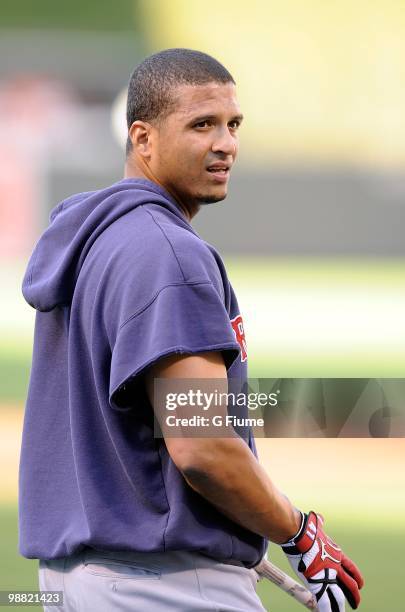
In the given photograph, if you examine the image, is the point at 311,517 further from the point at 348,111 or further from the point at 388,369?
the point at 348,111

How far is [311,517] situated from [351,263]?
11378 millimetres

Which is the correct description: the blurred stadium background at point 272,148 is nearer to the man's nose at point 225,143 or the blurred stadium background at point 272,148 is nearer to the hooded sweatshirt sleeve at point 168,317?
the man's nose at point 225,143

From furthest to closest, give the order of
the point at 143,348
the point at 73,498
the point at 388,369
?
the point at 388,369
the point at 73,498
the point at 143,348

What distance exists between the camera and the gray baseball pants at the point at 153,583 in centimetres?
182

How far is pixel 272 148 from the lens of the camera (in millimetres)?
14539

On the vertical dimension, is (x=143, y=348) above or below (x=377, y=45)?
below

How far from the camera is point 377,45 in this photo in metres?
14.9

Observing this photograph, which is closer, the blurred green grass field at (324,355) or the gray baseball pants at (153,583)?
the gray baseball pants at (153,583)

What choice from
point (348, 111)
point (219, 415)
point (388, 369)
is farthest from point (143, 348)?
point (348, 111)

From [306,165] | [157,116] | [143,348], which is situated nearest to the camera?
[143,348]

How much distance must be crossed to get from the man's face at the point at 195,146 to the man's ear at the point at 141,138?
0.02 m

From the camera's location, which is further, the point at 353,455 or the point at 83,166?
the point at 83,166

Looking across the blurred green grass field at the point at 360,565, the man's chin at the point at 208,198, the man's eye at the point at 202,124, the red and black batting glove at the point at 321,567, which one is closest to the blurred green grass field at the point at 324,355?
the blurred green grass field at the point at 360,565

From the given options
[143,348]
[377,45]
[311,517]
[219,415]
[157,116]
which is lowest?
[311,517]
